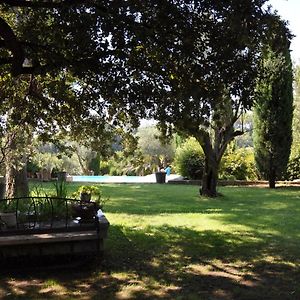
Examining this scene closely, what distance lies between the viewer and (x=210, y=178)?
47.6 ft

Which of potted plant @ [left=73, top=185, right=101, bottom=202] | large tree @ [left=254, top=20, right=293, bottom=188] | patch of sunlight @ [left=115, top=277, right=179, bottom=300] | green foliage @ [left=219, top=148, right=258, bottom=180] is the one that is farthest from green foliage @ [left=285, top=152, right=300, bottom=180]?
patch of sunlight @ [left=115, top=277, right=179, bottom=300]

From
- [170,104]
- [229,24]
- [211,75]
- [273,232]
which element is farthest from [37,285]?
[273,232]

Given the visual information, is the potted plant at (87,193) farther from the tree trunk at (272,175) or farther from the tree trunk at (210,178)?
the tree trunk at (272,175)

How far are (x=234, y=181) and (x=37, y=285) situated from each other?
1611cm

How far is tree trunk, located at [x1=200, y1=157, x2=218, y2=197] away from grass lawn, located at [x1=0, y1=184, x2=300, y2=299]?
3.99 meters

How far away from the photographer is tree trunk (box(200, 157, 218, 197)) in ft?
47.1

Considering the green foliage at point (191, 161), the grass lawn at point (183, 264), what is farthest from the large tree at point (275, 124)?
the grass lawn at point (183, 264)

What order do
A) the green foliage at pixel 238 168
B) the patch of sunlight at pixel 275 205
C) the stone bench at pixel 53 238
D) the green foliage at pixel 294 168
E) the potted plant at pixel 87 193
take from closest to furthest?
the stone bench at pixel 53 238 < the potted plant at pixel 87 193 < the patch of sunlight at pixel 275 205 < the green foliage at pixel 294 168 < the green foliage at pixel 238 168

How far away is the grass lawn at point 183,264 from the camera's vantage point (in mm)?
4891

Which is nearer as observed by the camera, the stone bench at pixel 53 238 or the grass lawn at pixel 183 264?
the grass lawn at pixel 183 264

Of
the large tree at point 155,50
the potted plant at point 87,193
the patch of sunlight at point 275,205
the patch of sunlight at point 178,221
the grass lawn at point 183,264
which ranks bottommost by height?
the grass lawn at point 183,264

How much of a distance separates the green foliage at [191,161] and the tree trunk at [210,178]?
7.33m

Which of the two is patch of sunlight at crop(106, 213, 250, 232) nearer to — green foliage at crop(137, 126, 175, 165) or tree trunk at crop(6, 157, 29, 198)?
tree trunk at crop(6, 157, 29, 198)

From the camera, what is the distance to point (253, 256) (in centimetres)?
639
